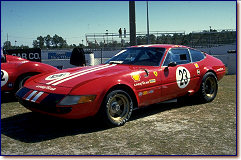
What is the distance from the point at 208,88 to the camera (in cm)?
546

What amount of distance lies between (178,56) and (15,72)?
3403 mm

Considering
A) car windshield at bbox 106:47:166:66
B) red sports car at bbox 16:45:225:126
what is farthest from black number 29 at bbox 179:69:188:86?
car windshield at bbox 106:47:166:66

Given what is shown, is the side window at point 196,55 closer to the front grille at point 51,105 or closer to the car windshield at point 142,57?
the car windshield at point 142,57

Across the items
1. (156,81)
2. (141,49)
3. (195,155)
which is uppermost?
(141,49)

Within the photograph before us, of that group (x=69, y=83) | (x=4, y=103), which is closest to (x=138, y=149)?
(x=69, y=83)

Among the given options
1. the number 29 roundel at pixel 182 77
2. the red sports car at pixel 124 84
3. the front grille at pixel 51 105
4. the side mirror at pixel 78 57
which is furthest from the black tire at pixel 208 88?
the side mirror at pixel 78 57

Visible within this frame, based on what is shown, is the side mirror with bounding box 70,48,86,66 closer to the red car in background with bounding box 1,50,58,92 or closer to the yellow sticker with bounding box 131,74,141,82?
the red car in background with bounding box 1,50,58,92

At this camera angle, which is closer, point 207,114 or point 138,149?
point 138,149

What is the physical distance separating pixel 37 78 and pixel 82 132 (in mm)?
1272

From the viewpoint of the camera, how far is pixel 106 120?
3623 millimetres

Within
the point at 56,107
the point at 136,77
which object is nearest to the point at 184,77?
the point at 136,77

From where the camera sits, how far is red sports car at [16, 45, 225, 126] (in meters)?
3.45

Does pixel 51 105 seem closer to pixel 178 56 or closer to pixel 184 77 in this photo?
pixel 184 77

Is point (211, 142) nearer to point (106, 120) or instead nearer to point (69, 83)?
point (106, 120)
